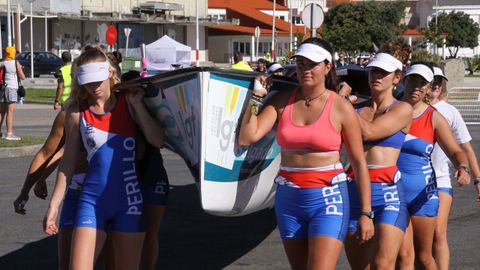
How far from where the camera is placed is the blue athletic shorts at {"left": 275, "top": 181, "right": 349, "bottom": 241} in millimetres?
5598

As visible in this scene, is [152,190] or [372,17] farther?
[372,17]

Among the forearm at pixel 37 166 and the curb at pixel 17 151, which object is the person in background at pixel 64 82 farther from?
the forearm at pixel 37 166

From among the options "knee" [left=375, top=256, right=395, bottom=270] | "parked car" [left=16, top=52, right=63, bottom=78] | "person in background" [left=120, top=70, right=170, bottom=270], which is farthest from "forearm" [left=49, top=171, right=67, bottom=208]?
"parked car" [left=16, top=52, right=63, bottom=78]

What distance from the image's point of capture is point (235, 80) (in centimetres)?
675

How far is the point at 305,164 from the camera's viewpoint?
565 centimetres

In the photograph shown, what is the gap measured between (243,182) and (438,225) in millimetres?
1479

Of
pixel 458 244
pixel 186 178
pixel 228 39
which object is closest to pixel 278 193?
pixel 458 244

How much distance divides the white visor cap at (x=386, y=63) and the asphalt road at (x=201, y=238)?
8.99ft

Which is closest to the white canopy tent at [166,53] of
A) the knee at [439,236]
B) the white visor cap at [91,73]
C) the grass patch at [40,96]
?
the grass patch at [40,96]

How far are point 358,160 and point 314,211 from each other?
1.37ft

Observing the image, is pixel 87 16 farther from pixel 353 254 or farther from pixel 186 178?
pixel 353 254

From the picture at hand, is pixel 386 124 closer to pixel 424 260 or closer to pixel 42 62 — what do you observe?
pixel 424 260

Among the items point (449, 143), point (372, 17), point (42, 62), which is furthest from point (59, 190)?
point (372, 17)

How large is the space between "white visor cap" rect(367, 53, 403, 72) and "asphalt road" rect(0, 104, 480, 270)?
274cm
